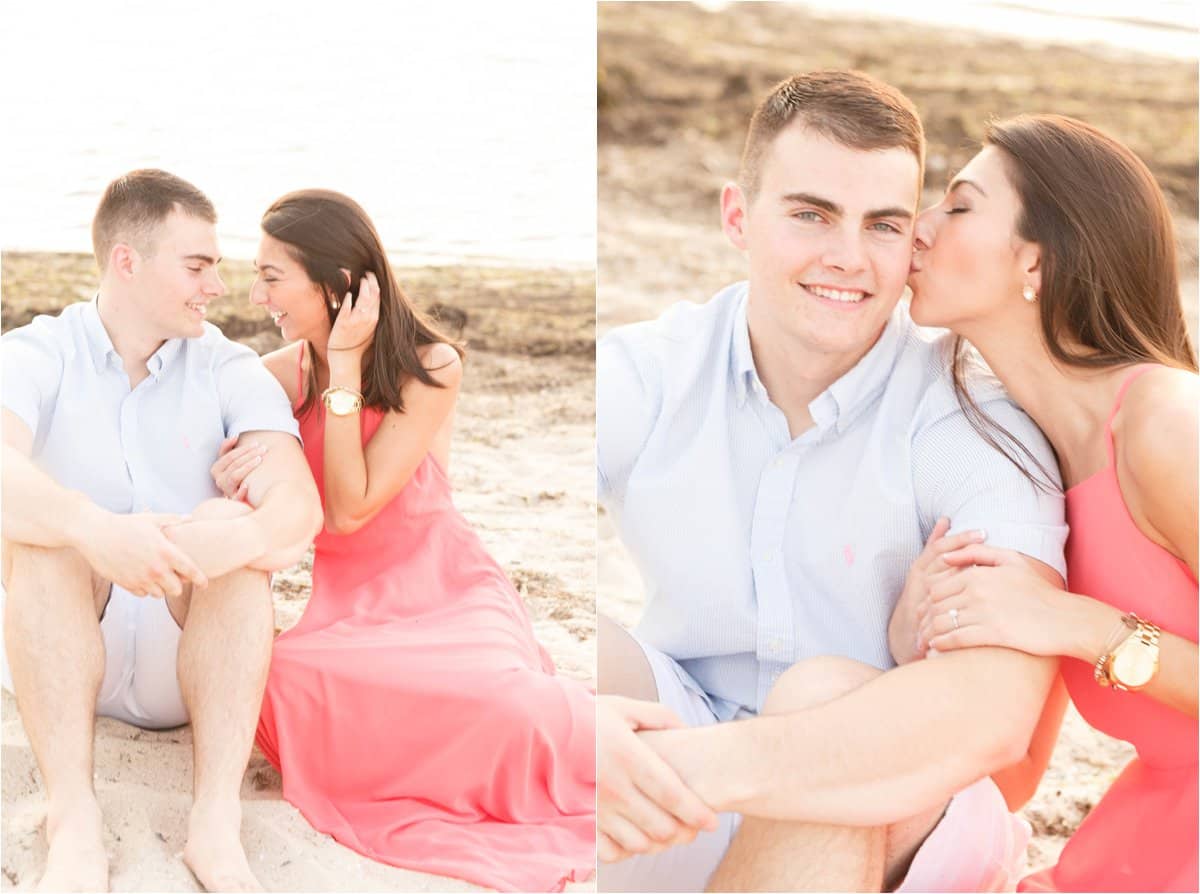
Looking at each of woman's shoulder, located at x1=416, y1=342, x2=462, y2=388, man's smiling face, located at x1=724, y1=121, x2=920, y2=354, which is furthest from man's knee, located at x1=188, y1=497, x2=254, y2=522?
man's smiling face, located at x1=724, y1=121, x2=920, y2=354

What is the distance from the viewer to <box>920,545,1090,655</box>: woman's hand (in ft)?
6.42

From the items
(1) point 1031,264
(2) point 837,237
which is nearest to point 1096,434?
(1) point 1031,264

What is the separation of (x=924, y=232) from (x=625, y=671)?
0.90 m

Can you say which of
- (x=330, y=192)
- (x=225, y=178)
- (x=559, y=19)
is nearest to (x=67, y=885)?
(x=330, y=192)

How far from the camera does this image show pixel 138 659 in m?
2.43

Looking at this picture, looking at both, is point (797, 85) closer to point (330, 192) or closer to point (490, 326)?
point (330, 192)

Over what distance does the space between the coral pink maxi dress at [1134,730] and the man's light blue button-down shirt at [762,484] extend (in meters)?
0.14

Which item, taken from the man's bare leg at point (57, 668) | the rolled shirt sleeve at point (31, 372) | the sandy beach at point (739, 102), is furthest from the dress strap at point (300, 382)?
the sandy beach at point (739, 102)

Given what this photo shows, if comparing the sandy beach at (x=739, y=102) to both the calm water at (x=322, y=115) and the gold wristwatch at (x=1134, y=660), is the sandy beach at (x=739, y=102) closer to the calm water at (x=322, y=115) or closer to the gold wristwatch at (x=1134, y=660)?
the calm water at (x=322, y=115)

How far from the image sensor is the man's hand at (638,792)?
6.57 ft

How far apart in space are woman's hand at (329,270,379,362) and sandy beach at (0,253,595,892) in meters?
0.81

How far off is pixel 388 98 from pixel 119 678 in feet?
12.1

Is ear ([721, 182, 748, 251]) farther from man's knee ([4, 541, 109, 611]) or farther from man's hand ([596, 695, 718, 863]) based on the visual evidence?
man's knee ([4, 541, 109, 611])

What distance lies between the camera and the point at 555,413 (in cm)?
471
